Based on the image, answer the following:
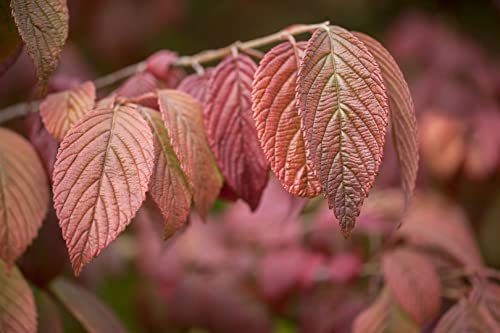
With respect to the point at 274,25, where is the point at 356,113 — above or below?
above

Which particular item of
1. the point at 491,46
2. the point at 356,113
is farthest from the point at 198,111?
the point at 491,46

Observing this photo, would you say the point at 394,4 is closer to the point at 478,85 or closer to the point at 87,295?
the point at 478,85

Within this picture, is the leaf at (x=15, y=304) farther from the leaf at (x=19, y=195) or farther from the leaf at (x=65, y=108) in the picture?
the leaf at (x=65, y=108)

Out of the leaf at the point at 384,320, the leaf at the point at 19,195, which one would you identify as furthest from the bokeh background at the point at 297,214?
the leaf at the point at 384,320

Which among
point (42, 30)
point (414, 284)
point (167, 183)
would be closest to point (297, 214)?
point (414, 284)

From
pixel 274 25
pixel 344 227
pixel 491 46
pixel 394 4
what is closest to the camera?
pixel 344 227

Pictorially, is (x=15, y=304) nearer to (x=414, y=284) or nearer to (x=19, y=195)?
(x=19, y=195)
